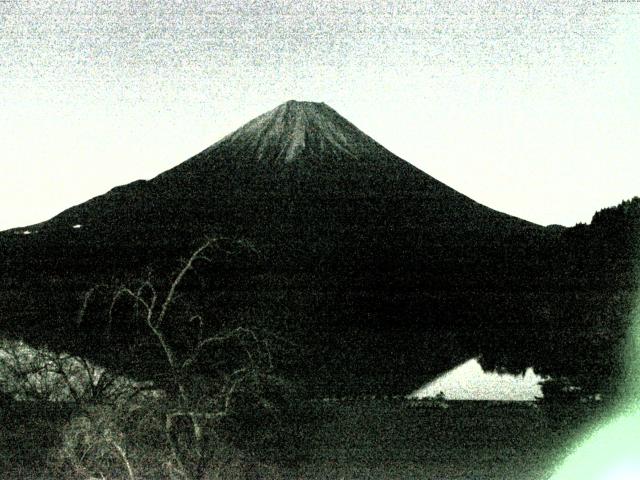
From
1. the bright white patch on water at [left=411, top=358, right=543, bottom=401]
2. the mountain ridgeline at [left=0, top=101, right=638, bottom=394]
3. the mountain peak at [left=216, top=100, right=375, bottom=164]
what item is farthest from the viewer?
the mountain peak at [left=216, top=100, right=375, bottom=164]

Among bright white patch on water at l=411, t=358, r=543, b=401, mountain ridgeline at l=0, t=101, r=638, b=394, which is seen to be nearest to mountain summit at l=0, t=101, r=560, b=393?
mountain ridgeline at l=0, t=101, r=638, b=394

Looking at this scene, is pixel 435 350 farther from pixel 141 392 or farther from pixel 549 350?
pixel 141 392

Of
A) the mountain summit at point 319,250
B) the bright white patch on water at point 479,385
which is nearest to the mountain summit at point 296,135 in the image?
the mountain summit at point 319,250

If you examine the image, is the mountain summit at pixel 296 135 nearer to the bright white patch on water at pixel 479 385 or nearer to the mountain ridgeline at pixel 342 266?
the mountain ridgeline at pixel 342 266

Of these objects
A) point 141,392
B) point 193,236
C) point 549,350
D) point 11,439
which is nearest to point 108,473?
point 141,392

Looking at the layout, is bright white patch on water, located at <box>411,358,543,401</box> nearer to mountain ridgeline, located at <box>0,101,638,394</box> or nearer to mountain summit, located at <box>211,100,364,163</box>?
mountain ridgeline, located at <box>0,101,638,394</box>

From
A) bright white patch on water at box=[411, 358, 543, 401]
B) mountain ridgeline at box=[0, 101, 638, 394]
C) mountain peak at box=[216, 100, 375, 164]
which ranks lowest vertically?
bright white patch on water at box=[411, 358, 543, 401]
